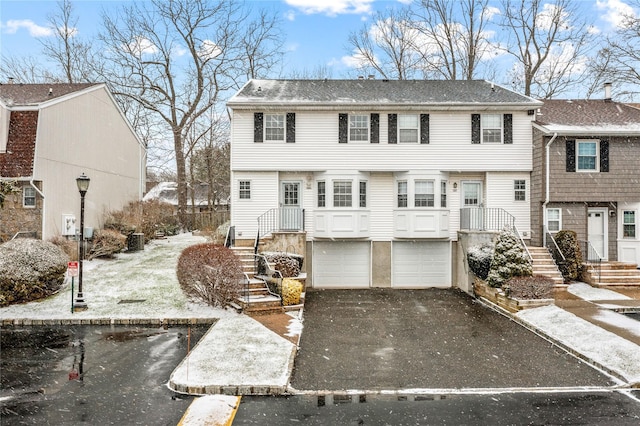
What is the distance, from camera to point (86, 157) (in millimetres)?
20766

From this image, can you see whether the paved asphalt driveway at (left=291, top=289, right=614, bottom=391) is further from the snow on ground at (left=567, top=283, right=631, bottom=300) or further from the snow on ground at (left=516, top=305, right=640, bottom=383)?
the snow on ground at (left=567, top=283, right=631, bottom=300)

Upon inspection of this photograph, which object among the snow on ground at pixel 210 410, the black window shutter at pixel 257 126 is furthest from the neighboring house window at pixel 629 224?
the snow on ground at pixel 210 410

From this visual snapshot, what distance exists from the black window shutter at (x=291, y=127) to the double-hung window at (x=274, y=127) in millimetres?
246

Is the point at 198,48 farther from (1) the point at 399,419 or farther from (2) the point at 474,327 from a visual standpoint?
(1) the point at 399,419

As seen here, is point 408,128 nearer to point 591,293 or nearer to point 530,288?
point 530,288

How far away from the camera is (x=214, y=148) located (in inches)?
1355

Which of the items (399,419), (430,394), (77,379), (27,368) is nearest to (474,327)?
(430,394)

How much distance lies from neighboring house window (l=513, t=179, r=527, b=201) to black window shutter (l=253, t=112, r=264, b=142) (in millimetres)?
10340

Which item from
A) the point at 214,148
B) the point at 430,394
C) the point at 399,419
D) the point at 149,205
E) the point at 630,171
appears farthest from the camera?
the point at 214,148

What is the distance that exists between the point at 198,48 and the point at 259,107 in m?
17.7

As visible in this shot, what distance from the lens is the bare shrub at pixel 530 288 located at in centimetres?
1252

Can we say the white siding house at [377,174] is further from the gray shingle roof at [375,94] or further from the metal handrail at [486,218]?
the metal handrail at [486,218]

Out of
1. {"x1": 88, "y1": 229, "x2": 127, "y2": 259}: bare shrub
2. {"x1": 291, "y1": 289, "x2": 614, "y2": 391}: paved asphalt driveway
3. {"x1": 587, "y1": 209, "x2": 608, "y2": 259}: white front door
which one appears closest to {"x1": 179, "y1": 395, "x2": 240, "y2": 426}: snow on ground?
{"x1": 291, "y1": 289, "x2": 614, "y2": 391}: paved asphalt driveway

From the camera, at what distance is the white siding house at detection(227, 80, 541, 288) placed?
55.8 ft
